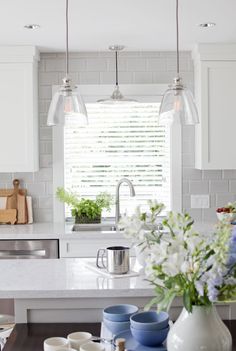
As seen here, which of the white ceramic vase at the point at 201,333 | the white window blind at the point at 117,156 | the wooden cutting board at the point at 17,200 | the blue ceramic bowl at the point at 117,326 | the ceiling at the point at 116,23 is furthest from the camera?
the white window blind at the point at 117,156

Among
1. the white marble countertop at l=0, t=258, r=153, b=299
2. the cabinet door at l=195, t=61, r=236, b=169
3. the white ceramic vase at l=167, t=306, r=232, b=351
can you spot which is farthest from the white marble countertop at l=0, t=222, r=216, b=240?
the white ceramic vase at l=167, t=306, r=232, b=351

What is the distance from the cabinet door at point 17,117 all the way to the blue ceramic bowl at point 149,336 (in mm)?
2694

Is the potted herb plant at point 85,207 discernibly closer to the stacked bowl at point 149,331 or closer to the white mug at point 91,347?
the stacked bowl at point 149,331

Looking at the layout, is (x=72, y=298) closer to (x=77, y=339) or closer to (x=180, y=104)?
(x=77, y=339)

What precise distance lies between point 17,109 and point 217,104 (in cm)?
162

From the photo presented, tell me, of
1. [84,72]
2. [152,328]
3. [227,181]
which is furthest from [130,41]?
[152,328]

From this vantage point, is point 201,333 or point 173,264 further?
point 201,333

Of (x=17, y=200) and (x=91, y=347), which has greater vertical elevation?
(x=17, y=200)

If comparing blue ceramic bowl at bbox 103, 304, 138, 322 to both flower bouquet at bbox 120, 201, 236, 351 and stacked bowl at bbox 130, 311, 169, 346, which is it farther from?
flower bouquet at bbox 120, 201, 236, 351

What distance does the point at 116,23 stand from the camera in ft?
12.4

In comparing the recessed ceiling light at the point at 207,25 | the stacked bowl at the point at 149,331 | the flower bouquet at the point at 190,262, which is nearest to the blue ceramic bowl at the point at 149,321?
the stacked bowl at the point at 149,331

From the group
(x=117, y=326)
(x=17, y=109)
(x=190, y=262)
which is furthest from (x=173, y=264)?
(x=17, y=109)

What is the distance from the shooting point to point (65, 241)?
163 inches

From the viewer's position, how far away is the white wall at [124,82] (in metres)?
4.75
